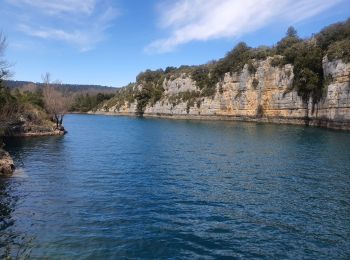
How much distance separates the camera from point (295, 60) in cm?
7944

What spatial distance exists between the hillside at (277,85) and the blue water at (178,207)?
34452 mm

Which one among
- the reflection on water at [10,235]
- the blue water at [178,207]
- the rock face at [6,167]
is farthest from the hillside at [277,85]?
the reflection on water at [10,235]

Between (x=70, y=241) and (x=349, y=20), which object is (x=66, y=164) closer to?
(x=70, y=241)

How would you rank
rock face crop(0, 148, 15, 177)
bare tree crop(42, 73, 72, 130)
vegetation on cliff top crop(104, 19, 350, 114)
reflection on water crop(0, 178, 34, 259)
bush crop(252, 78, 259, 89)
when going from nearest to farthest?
reflection on water crop(0, 178, 34, 259)
rock face crop(0, 148, 15, 177)
bare tree crop(42, 73, 72, 130)
vegetation on cliff top crop(104, 19, 350, 114)
bush crop(252, 78, 259, 89)

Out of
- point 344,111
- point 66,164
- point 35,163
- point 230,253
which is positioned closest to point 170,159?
point 66,164

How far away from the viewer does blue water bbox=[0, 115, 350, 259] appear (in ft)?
43.7

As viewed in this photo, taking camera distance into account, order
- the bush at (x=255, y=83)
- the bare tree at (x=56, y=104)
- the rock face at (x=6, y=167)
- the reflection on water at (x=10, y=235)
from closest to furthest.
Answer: the reflection on water at (x=10, y=235) < the rock face at (x=6, y=167) < the bare tree at (x=56, y=104) < the bush at (x=255, y=83)

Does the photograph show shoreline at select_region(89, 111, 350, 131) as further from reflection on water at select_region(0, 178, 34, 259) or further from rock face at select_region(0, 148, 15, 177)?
reflection on water at select_region(0, 178, 34, 259)

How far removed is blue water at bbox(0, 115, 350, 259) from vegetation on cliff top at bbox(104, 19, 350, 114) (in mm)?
41528

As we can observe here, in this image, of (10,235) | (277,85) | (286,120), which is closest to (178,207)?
(10,235)

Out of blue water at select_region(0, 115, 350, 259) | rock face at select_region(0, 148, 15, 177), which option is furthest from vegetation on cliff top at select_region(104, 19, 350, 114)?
rock face at select_region(0, 148, 15, 177)

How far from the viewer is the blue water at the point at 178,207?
43.7 feet

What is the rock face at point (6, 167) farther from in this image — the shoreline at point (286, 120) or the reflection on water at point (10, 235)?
the shoreline at point (286, 120)

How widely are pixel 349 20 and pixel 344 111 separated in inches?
977
